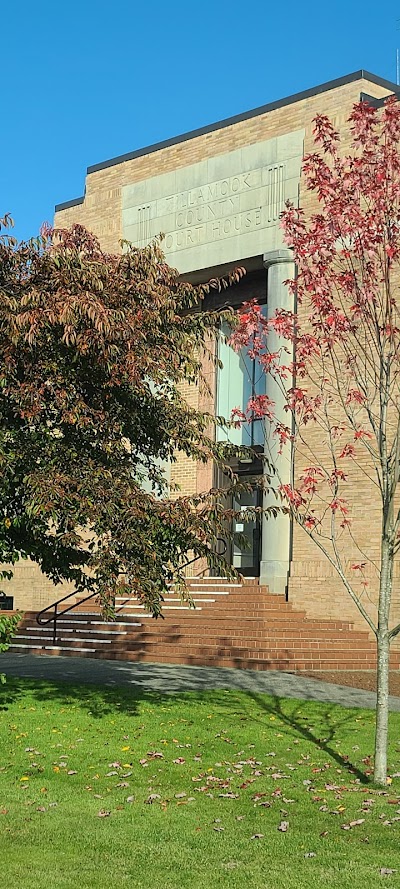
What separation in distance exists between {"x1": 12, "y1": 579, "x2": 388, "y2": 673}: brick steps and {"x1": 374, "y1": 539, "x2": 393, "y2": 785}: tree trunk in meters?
8.49

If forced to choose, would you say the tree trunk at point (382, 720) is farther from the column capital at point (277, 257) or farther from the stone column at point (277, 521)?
the column capital at point (277, 257)

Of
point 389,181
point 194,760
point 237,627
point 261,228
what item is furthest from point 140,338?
point 261,228

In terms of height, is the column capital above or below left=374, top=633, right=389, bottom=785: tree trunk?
above

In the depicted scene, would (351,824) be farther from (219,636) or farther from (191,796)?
(219,636)

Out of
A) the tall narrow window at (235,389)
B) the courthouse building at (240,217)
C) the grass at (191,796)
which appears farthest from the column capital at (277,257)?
the grass at (191,796)

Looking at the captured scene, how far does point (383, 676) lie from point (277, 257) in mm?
16070

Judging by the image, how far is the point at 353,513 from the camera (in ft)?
72.8

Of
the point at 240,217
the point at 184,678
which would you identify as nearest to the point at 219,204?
the point at 240,217

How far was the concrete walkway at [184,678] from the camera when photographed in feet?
50.1

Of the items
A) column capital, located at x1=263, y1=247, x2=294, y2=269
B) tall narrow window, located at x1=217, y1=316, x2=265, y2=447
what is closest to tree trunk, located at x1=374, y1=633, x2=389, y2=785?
column capital, located at x1=263, y1=247, x2=294, y2=269

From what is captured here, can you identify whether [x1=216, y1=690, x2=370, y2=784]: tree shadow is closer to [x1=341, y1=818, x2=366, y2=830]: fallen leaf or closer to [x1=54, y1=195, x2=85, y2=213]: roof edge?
[x1=341, y1=818, x2=366, y2=830]: fallen leaf

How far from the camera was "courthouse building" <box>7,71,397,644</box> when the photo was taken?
2348cm

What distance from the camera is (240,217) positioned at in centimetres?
2591

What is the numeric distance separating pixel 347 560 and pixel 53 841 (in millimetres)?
14650
